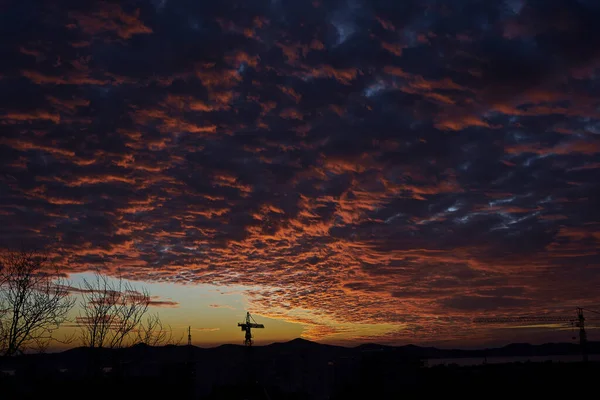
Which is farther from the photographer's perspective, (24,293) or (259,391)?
(259,391)

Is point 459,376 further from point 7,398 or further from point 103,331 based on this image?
point 7,398

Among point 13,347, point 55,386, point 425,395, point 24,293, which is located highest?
point 24,293

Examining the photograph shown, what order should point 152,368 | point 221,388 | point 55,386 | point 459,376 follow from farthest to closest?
point 152,368 → point 221,388 → point 459,376 → point 55,386

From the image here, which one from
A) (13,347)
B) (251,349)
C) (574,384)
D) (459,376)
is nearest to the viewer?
(13,347)

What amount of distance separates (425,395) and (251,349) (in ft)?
296

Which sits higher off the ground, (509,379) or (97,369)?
(97,369)

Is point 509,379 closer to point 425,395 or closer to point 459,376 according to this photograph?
point 459,376

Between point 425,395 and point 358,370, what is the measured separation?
2039cm

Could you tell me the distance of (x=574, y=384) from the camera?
7912 cm

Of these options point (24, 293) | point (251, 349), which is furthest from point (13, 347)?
point (251, 349)

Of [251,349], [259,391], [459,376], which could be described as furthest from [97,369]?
[251,349]

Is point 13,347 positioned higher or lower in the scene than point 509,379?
higher

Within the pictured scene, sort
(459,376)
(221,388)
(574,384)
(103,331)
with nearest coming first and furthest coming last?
(103,331)
(574,384)
(459,376)
(221,388)

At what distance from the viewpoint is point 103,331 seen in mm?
42469
